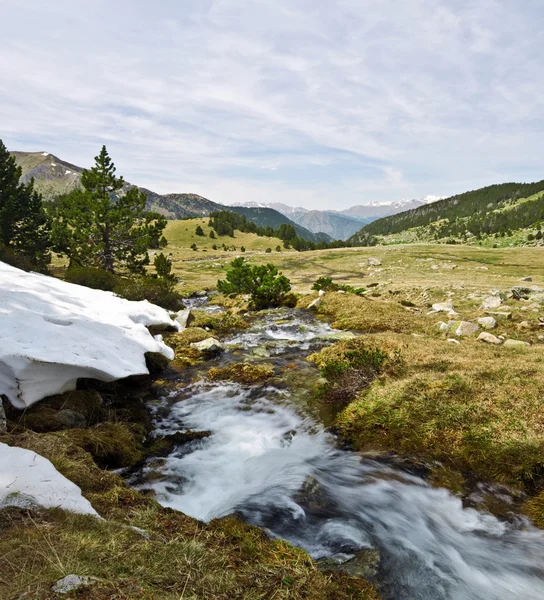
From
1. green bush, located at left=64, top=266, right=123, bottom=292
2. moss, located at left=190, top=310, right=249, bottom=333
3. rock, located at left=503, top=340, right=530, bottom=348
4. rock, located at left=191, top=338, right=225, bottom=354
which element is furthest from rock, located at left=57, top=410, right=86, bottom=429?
green bush, located at left=64, top=266, right=123, bottom=292

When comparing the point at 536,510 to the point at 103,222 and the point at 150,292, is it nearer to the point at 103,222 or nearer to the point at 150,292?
the point at 150,292

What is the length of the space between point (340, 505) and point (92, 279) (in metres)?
22.3

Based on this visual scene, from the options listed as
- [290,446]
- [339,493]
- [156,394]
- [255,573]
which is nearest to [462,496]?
[339,493]

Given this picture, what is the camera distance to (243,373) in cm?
1252

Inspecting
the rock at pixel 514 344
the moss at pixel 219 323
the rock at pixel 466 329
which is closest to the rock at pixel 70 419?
the moss at pixel 219 323

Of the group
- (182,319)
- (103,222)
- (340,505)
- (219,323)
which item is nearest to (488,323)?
(340,505)

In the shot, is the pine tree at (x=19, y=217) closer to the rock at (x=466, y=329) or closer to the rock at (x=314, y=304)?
the rock at (x=314, y=304)

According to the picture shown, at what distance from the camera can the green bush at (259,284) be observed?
26.1 metres

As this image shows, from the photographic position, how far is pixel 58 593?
9.04 feet

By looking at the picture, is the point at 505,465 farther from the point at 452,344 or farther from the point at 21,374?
the point at 21,374

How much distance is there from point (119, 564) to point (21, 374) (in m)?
5.78

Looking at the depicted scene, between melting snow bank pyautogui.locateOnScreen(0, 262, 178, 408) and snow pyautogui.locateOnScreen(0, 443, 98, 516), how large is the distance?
2.78 metres

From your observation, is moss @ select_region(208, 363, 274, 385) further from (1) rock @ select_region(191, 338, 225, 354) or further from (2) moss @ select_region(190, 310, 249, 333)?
(2) moss @ select_region(190, 310, 249, 333)

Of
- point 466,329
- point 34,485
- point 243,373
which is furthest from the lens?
point 466,329
